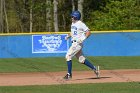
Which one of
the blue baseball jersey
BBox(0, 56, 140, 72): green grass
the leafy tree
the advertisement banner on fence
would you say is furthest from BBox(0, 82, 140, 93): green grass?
the leafy tree

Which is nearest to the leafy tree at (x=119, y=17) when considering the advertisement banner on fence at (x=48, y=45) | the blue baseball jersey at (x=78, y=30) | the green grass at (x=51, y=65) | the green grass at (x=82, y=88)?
the advertisement banner on fence at (x=48, y=45)

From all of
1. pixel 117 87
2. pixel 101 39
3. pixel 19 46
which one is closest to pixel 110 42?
pixel 101 39

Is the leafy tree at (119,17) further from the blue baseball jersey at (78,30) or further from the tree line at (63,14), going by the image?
the blue baseball jersey at (78,30)

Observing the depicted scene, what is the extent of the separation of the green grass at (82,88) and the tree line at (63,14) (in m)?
24.7

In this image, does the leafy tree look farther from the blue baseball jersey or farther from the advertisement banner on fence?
the blue baseball jersey

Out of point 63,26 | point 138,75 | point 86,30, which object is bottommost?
point 63,26

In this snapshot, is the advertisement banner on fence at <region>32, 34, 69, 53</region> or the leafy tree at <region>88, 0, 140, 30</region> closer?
the advertisement banner on fence at <region>32, 34, 69, 53</region>

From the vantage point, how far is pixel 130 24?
37.4 meters

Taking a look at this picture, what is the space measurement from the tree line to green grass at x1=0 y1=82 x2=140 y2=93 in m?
24.7

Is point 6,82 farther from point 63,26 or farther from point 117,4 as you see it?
point 63,26

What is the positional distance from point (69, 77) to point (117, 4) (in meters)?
27.1

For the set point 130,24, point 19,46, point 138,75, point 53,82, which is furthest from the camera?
point 130,24

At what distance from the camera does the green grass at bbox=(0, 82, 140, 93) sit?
10.2 meters

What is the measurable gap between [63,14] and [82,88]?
1701 inches
